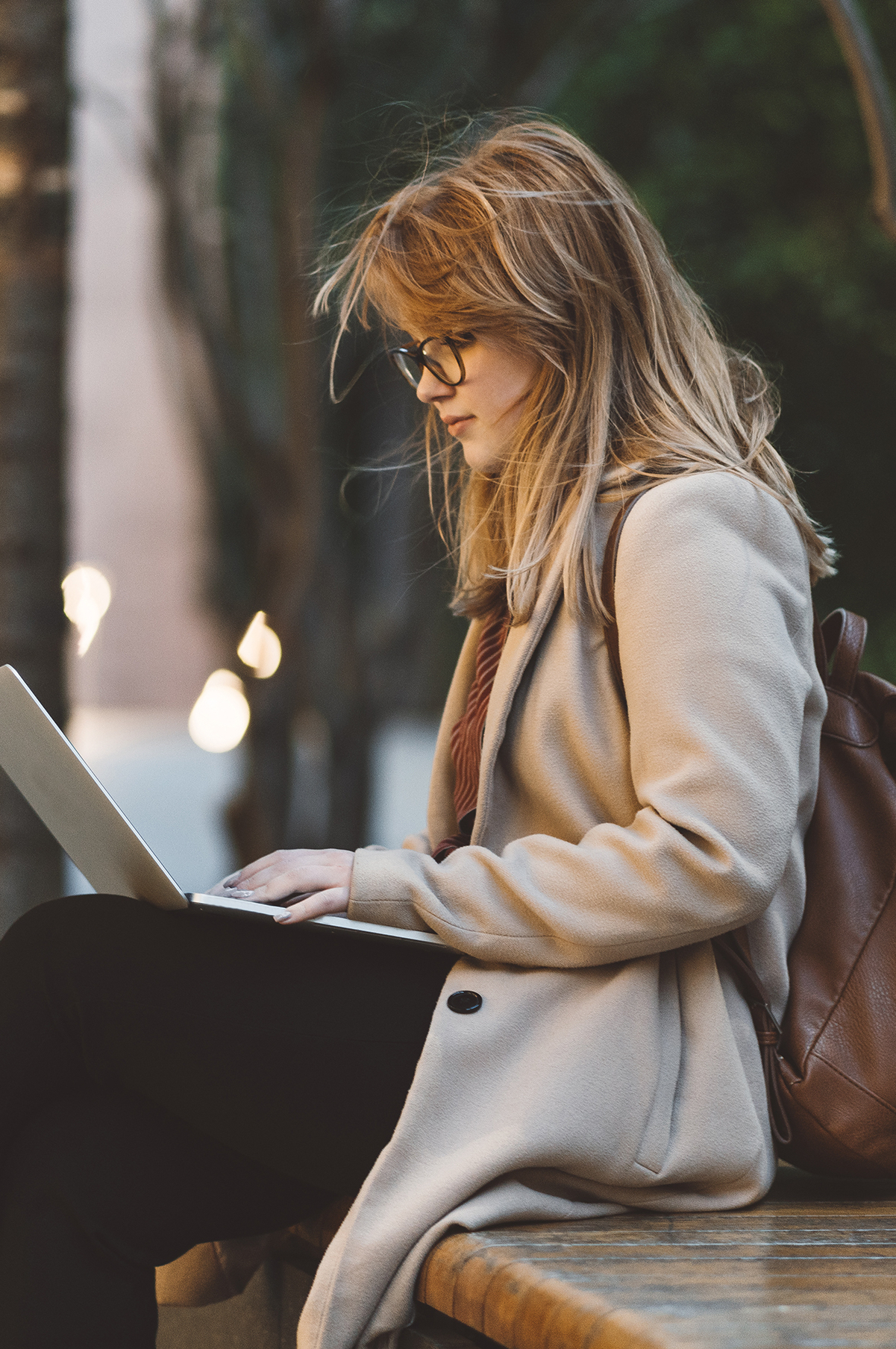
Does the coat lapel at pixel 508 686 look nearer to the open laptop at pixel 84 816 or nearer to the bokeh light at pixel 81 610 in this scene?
the open laptop at pixel 84 816

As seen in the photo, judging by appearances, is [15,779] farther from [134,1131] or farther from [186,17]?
[186,17]

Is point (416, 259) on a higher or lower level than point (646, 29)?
lower

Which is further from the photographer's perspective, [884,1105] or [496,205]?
[496,205]

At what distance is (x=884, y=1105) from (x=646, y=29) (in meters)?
7.16

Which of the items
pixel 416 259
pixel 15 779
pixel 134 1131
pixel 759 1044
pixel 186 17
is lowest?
pixel 134 1131

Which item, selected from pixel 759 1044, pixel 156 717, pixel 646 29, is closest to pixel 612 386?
pixel 759 1044

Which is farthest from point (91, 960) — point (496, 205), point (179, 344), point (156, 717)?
point (156, 717)

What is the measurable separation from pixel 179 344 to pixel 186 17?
4.46 ft

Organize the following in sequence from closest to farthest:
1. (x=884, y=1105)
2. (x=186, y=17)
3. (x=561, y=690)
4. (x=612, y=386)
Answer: (x=884, y=1105)
(x=561, y=690)
(x=612, y=386)
(x=186, y=17)

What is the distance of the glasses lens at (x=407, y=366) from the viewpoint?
77.7 inches

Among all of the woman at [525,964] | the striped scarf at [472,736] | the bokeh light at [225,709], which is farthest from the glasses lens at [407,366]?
the bokeh light at [225,709]

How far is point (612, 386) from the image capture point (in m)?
1.91

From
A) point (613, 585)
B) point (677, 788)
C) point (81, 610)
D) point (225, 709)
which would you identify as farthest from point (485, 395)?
point (225, 709)

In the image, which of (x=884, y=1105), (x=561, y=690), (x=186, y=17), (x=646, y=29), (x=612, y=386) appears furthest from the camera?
(x=646, y=29)
